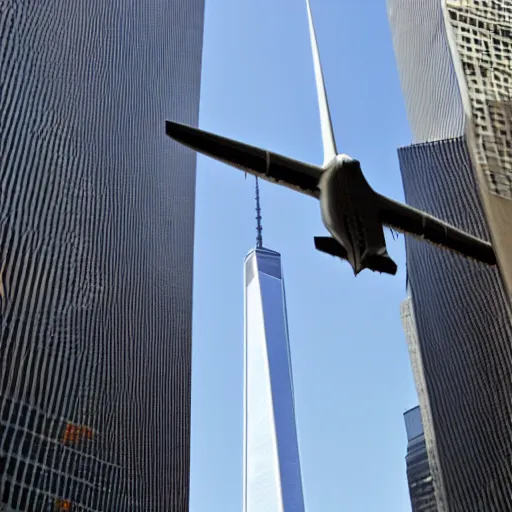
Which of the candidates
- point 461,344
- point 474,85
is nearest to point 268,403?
point 461,344

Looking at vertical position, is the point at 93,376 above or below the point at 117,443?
above

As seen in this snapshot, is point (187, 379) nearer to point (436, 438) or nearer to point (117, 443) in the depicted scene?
point (117, 443)

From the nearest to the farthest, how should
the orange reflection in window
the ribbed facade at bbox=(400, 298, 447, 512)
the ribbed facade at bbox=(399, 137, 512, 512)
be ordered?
1. the orange reflection in window
2. the ribbed facade at bbox=(399, 137, 512, 512)
3. the ribbed facade at bbox=(400, 298, 447, 512)

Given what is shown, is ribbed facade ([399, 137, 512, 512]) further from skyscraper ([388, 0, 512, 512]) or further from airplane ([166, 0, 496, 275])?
airplane ([166, 0, 496, 275])

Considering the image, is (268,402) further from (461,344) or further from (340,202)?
(340,202)

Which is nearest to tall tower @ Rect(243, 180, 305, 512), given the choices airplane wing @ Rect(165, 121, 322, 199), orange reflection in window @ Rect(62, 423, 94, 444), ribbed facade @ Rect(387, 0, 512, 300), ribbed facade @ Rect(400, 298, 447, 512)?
ribbed facade @ Rect(400, 298, 447, 512)

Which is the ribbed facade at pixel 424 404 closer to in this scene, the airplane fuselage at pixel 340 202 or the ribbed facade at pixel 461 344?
the ribbed facade at pixel 461 344

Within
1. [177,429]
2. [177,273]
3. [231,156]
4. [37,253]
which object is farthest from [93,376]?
[231,156]
